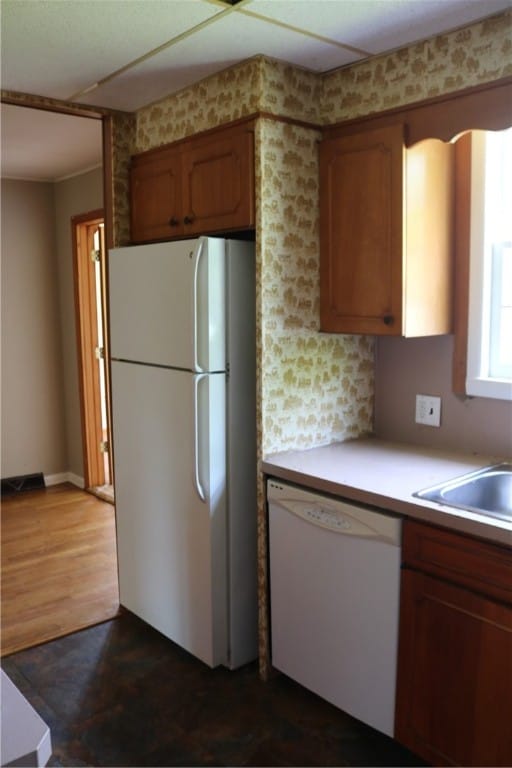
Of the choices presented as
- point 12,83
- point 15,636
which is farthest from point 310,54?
point 15,636

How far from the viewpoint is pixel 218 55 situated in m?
2.28

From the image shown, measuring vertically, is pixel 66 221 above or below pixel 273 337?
above

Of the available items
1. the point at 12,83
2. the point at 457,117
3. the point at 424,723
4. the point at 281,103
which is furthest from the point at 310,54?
the point at 424,723

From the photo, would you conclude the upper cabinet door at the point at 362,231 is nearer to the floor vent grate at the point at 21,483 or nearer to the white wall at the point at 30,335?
the white wall at the point at 30,335

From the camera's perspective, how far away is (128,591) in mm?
3023

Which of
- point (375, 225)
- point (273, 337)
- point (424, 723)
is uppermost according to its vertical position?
point (375, 225)

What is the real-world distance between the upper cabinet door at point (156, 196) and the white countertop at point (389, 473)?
1111 mm

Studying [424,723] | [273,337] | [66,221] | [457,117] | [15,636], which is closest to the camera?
[424,723]

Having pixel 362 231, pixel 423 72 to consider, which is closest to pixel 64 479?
pixel 362 231

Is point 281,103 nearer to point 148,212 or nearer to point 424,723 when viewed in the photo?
point 148,212

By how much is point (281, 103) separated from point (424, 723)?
83.0 inches

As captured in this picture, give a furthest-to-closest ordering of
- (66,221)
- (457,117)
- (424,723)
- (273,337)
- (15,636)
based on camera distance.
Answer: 1. (66,221)
2. (15,636)
3. (273,337)
4. (457,117)
5. (424,723)

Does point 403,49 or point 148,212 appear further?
point 148,212

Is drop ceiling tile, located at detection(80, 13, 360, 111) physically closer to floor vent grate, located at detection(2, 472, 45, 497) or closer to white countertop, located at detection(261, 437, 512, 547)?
white countertop, located at detection(261, 437, 512, 547)
